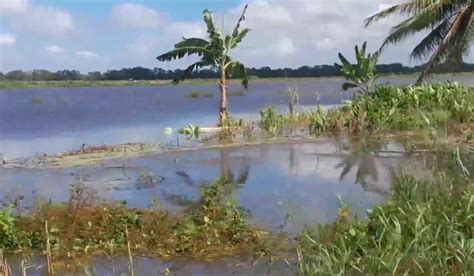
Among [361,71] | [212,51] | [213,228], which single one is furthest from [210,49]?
[213,228]

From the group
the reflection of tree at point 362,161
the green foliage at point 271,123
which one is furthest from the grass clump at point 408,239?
the green foliage at point 271,123

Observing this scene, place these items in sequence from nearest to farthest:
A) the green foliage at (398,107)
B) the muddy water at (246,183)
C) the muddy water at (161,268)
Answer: the muddy water at (161,268)
the muddy water at (246,183)
the green foliage at (398,107)

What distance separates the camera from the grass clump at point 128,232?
7.02 m

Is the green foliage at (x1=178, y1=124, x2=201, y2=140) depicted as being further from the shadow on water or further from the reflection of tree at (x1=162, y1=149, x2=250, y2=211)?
the reflection of tree at (x1=162, y1=149, x2=250, y2=211)

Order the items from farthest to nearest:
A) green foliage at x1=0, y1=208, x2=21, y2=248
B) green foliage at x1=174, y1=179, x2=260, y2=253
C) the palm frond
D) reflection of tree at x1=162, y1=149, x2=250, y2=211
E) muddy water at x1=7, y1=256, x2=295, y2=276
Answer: the palm frond, reflection of tree at x1=162, y1=149, x2=250, y2=211, green foliage at x1=0, y1=208, x2=21, y2=248, green foliage at x1=174, y1=179, x2=260, y2=253, muddy water at x1=7, y1=256, x2=295, y2=276

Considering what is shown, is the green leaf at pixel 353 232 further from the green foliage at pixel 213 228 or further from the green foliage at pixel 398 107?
the green foliage at pixel 398 107

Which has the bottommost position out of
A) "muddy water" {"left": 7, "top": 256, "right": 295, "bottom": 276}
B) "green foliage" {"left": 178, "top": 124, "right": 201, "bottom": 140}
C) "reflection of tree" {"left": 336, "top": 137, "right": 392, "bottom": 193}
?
"green foliage" {"left": 178, "top": 124, "right": 201, "bottom": 140}

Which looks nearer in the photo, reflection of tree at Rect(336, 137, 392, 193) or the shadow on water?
the shadow on water

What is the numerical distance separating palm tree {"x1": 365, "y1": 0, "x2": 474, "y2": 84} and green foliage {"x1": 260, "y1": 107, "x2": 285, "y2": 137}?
404 cm

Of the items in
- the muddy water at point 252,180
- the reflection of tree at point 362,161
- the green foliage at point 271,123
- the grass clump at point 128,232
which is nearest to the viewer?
the grass clump at point 128,232

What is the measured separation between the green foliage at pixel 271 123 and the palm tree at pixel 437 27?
4.04m

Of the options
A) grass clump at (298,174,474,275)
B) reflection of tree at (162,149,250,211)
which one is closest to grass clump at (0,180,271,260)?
grass clump at (298,174,474,275)

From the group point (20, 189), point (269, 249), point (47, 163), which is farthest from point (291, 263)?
point (47, 163)

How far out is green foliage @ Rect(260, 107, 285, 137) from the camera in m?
19.5
